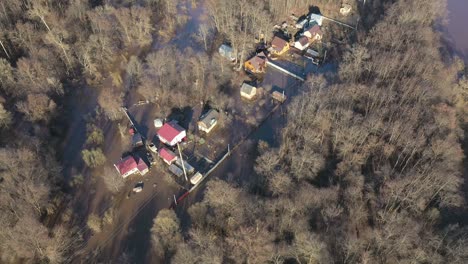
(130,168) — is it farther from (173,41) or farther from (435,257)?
(435,257)

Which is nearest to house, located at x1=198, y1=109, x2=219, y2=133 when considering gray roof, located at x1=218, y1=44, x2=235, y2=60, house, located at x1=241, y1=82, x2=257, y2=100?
house, located at x1=241, y1=82, x2=257, y2=100

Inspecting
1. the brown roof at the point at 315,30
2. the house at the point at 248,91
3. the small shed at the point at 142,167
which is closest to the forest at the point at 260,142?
the house at the point at 248,91

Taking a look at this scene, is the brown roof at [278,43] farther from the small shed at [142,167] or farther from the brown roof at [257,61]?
the small shed at [142,167]

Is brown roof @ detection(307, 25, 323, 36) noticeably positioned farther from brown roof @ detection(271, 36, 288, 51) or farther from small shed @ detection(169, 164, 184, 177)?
small shed @ detection(169, 164, 184, 177)

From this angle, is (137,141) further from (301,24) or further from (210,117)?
(301,24)

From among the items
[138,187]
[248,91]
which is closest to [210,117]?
[248,91]

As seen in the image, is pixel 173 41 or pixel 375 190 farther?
pixel 173 41

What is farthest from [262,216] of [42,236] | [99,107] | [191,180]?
[99,107]
